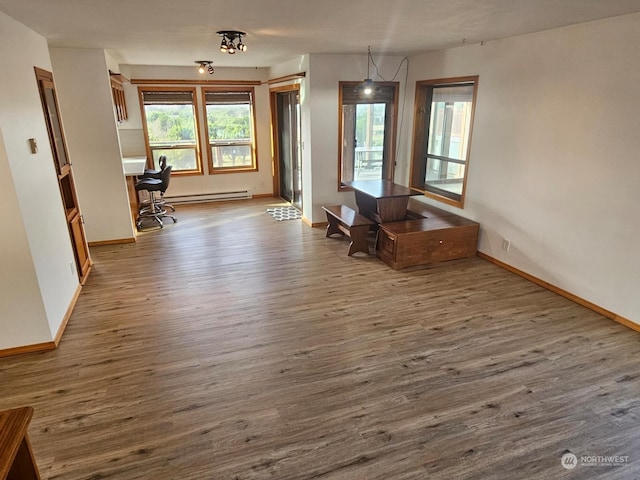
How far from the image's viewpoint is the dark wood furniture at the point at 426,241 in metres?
4.41

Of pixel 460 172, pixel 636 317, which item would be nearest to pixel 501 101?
pixel 460 172

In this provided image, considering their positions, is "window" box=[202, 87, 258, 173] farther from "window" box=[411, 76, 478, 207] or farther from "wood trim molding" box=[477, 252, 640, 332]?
"wood trim molding" box=[477, 252, 640, 332]

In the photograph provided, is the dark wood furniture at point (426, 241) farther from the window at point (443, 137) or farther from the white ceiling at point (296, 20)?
the white ceiling at point (296, 20)

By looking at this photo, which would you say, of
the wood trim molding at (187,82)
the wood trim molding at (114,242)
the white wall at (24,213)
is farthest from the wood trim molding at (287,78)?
the wood trim molding at (114,242)

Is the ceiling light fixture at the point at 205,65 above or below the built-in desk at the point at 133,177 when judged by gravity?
above

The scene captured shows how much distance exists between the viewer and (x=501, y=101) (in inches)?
165

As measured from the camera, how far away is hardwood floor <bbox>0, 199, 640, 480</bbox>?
81.2 inches

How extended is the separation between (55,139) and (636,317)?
5321 mm

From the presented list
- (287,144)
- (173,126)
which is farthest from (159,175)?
(287,144)

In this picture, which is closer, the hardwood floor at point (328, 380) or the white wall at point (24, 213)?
the hardwood floor at point (328, 380)

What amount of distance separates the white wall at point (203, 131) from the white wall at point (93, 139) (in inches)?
77.6

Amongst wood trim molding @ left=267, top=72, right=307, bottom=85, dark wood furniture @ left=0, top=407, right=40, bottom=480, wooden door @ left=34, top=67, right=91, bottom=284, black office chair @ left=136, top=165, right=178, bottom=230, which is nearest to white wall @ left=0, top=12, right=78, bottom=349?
wooden door @ left=34, top=67, right=91, bottom=284

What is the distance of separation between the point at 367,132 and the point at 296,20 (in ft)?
10.1

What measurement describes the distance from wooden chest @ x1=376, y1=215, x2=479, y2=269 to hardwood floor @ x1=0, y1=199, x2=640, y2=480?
10.3 inches
